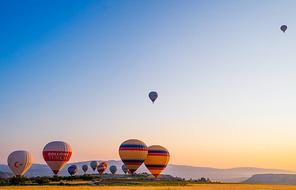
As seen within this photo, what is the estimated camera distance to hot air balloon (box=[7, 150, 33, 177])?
8044 cm

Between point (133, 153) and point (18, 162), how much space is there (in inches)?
1285

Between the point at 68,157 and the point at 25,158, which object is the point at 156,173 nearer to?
the point at 68,157

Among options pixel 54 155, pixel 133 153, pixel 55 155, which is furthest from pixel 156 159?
pixel 54 155

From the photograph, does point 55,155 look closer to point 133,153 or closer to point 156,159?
point 133,153

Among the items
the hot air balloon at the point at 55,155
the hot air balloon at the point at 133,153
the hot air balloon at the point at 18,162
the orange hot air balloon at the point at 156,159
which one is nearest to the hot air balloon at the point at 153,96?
the hot air balloon at the point at 133,153

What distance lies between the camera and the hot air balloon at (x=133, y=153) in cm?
7800

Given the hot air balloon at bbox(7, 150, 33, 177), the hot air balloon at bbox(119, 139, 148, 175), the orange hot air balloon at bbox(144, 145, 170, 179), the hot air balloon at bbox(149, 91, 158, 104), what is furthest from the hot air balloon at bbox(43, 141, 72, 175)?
the hot air balloon at bbox(149, 91, 158, 104)

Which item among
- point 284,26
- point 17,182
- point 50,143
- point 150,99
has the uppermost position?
point 284,26

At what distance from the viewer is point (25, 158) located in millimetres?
81688

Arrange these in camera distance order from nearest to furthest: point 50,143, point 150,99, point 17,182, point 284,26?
1. point 17,182
2. point 284,26
3. point 50,143
4. point 150,99

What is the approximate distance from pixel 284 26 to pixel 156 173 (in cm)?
5227

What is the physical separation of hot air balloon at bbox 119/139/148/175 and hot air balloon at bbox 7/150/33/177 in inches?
1084

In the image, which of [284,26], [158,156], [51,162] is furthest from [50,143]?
[284,26]

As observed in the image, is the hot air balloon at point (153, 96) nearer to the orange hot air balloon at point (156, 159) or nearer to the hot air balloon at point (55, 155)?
the orange hot air balloon at point (156, 159)
